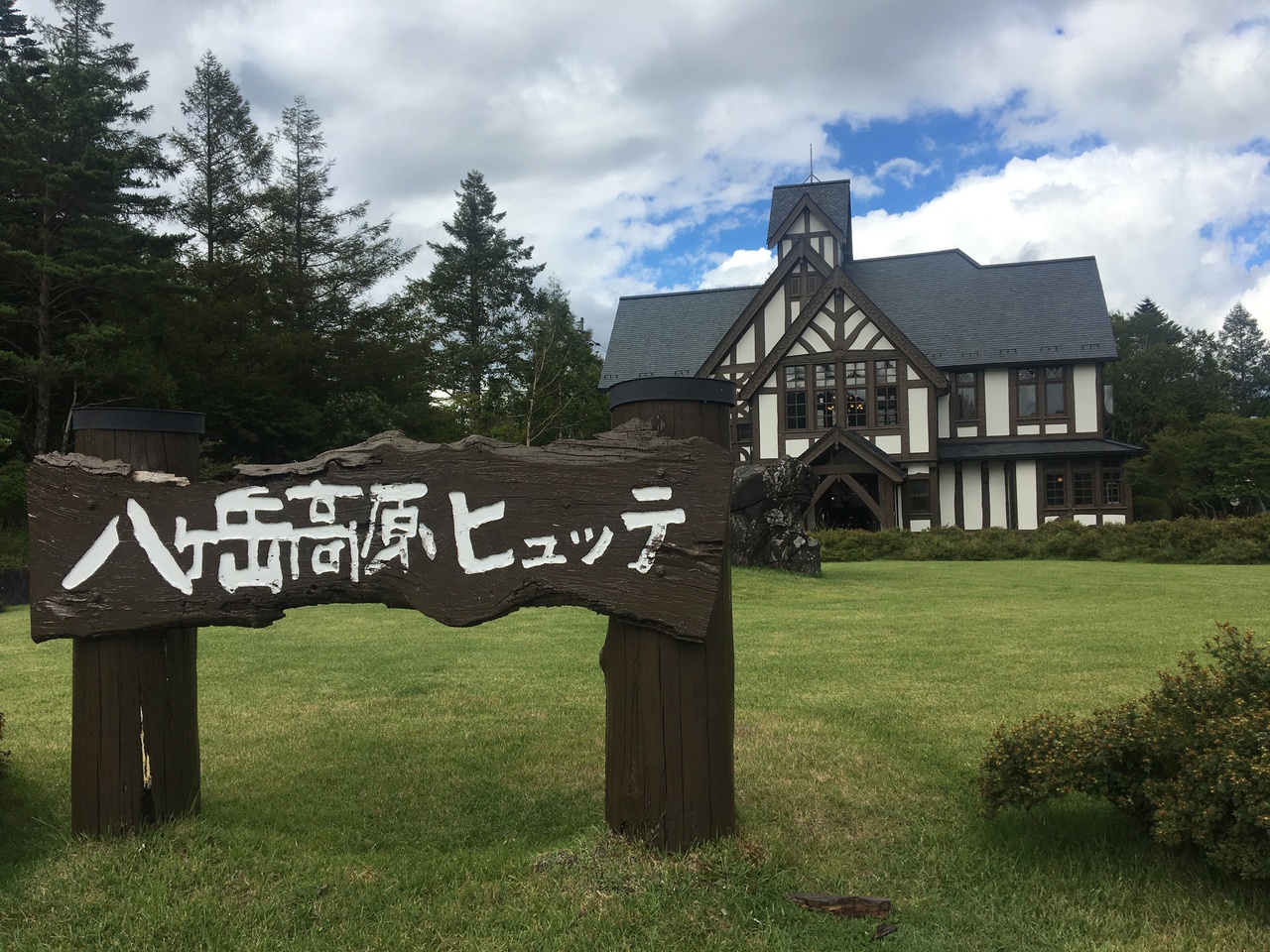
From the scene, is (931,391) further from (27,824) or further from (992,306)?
(27,824)

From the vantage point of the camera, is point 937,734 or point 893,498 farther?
point 893,498

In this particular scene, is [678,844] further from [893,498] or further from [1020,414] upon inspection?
[1020,414]

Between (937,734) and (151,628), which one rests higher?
(151,628)

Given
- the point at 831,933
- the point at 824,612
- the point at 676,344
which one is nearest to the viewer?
the point at 831,933

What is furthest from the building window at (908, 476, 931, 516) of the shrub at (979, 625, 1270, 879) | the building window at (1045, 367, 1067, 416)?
the shrub at (979, 625, 1270, 879)

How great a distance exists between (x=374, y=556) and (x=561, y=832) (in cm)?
161

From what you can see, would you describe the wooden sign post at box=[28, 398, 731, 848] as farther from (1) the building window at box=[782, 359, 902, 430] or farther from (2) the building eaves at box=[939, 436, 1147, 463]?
(2) the building eaves at box=[939, 436, 1147, 463]

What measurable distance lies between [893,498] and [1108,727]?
25.9m

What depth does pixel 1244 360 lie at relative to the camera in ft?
225

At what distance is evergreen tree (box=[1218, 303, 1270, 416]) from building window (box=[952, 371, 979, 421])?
39.8 meters

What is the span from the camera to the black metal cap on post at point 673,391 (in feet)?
12.8

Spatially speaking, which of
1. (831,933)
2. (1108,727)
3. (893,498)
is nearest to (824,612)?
(1108,727)

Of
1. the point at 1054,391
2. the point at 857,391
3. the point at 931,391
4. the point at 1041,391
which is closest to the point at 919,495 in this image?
the point at 931,391

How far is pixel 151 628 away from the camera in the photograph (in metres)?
3.90
